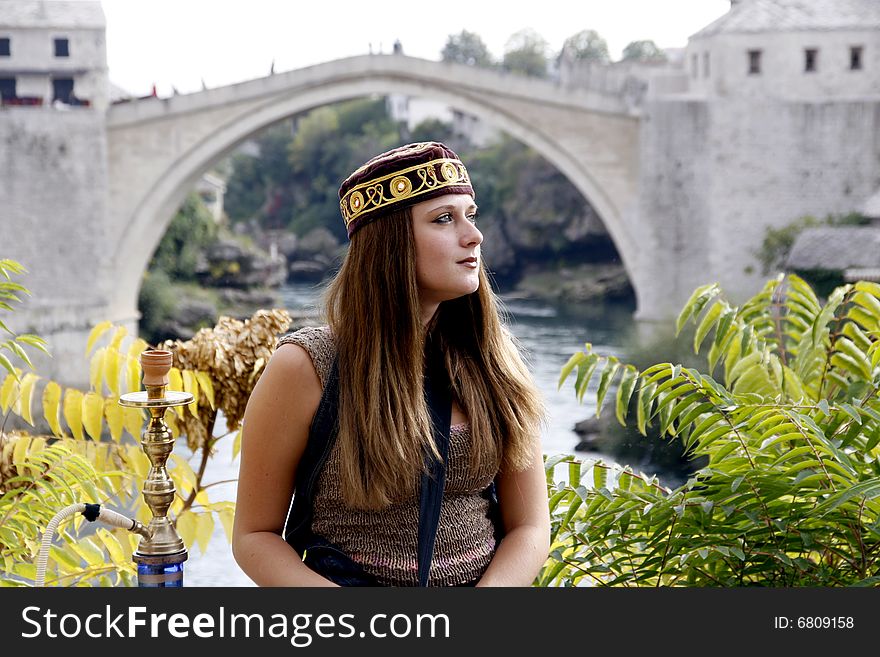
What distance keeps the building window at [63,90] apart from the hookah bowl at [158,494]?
41.7ft

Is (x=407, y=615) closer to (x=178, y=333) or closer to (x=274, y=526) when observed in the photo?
(x=274, y=526)

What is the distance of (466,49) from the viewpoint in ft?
88.5

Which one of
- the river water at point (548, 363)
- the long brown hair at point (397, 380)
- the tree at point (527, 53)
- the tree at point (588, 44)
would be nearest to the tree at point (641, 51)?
the tree at point (588, 44)

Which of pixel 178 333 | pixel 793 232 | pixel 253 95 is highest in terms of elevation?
pixel 253 95

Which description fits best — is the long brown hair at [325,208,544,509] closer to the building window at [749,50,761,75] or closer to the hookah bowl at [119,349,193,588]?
the hookah bowl at [119,349,193,588]

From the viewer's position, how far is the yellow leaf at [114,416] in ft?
5.96

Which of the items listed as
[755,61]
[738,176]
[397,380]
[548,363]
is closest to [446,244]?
[397,380]

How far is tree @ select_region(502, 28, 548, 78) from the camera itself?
27500 millimetres

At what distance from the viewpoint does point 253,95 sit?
12.7 metres

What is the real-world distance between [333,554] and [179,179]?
1226 cm

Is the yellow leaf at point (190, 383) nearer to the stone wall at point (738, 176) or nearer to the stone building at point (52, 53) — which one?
the stone wall at point (738, 176)

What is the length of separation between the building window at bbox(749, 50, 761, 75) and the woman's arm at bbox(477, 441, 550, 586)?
39.2 feet

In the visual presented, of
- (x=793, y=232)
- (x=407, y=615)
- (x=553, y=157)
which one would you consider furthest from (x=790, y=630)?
(x=553, y=157)

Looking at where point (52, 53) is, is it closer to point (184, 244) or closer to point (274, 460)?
point (184, 244)
